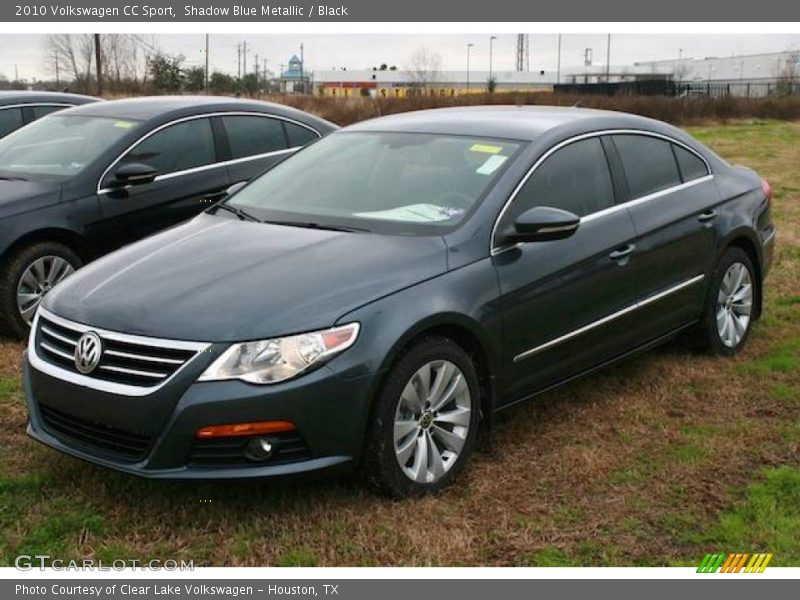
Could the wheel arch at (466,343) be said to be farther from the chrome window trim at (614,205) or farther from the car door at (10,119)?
the car door at (10,119)

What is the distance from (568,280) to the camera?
4.50 metres

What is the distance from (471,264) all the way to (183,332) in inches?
50.7

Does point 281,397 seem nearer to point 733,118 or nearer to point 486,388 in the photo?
point 486,388

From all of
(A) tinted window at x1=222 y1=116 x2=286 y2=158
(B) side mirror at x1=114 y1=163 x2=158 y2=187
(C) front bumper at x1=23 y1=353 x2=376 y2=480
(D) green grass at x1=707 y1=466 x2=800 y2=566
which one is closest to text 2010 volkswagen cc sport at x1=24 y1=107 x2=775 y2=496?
(C) front bumper at x1=23 y1=353 x2=376 y2=480

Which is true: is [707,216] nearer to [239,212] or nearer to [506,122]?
[506,122]

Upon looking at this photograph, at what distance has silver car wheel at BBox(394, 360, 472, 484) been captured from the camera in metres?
3.78

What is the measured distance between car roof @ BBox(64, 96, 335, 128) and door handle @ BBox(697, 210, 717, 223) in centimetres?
357

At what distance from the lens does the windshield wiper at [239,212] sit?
468 centimetres

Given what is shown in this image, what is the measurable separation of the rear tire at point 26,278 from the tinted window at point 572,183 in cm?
315

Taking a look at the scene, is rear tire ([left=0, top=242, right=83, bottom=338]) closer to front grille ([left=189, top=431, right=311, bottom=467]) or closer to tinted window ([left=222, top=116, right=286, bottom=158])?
tinted window ([left=222, top=116, right=286, bottom=158])

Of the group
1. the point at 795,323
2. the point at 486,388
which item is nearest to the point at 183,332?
the point at 486,388

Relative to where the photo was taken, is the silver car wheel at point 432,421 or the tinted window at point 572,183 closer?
the silver car wheel at point 432,421

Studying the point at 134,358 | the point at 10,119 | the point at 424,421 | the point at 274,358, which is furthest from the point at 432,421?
the point at 10,119

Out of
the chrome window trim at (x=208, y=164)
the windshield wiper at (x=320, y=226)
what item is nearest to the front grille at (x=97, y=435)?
the windshield wiper at (x=320, y=226)
